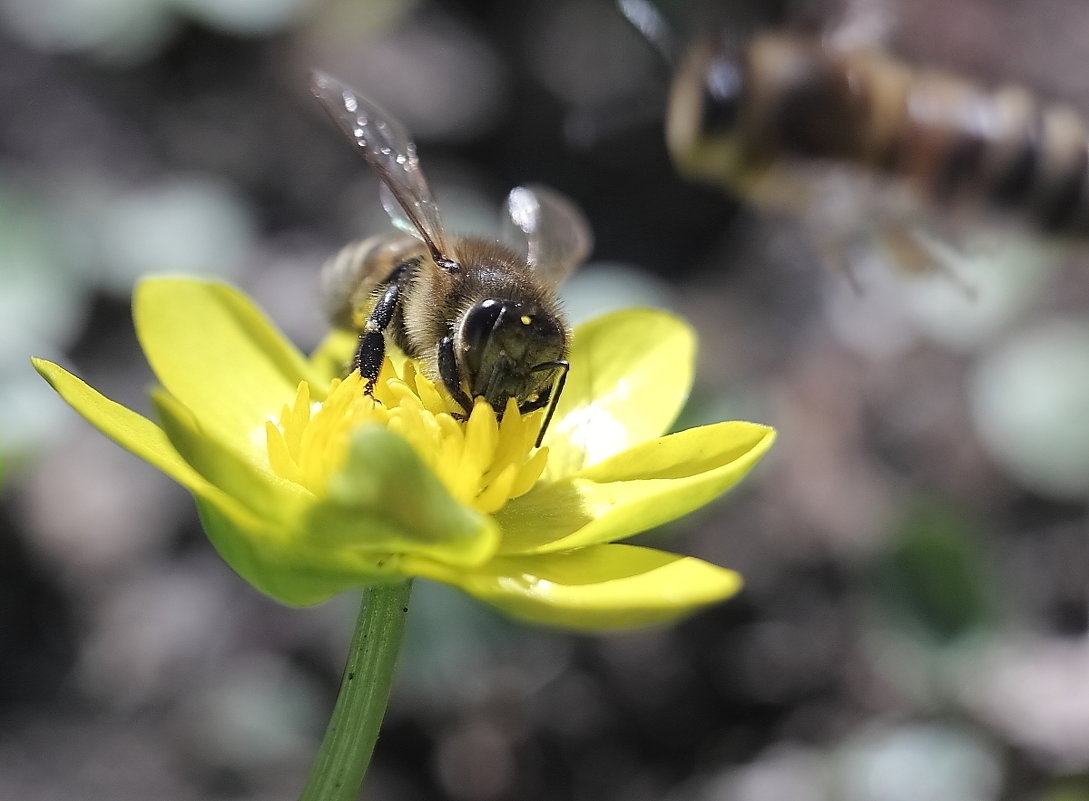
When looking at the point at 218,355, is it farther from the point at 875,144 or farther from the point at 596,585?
the point at 875,144

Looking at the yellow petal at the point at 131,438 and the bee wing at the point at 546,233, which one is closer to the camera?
the yellow petal at the point at 131,438

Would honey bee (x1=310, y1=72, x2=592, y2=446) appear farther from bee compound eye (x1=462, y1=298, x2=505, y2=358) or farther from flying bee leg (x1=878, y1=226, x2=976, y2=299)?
flying bee leg (x1=878, y1=226, x2=976, y2=299)

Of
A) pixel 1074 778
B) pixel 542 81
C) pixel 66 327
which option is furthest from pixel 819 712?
pixel 542 81

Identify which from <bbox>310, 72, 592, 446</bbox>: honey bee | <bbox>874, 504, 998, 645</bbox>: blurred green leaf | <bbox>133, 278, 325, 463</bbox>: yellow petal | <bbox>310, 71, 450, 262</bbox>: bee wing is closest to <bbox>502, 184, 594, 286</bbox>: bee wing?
<bbox>310, 72, 592, 446</bbox>: honey bee

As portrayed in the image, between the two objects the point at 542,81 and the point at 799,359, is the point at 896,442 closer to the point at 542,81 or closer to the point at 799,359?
the point at 799,359

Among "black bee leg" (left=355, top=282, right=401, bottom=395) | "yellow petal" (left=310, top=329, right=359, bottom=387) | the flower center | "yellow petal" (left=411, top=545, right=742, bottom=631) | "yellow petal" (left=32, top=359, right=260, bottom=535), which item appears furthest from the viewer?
"yellow petal" (left=310, top=329, right=359, bottom=387)

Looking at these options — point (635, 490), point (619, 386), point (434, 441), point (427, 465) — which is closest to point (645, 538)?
point (619, 386)

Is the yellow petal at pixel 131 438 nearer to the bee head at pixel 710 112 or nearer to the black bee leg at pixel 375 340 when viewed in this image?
the black bee leg at pixel 375 340

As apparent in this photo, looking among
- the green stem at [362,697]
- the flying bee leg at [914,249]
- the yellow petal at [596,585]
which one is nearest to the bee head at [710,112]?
the flying bee leg at [914,249]
